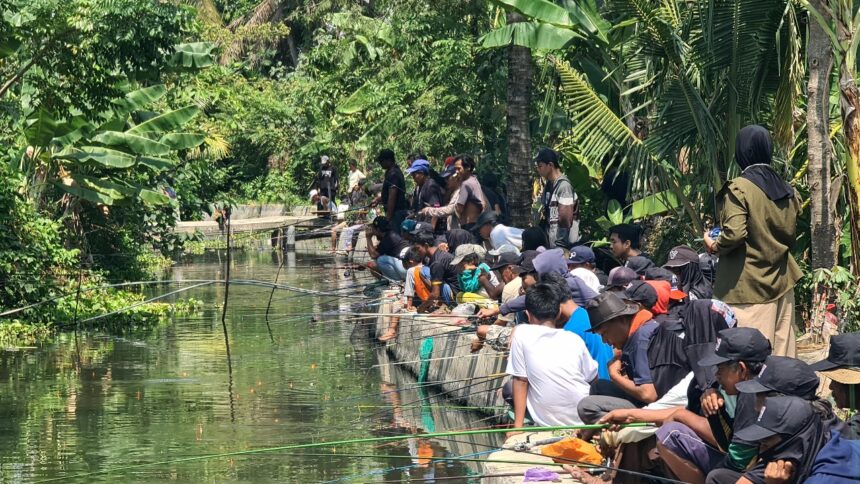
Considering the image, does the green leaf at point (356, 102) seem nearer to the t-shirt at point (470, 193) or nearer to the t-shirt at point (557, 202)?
the t-shirt at point (470, 193)

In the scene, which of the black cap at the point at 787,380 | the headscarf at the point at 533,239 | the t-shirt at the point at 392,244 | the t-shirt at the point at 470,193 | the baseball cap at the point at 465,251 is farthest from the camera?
the t-shirt at the point at 392,244

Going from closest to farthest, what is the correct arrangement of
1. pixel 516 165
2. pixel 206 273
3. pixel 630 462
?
1. pixel 630 462
2. pixel 516 165
3. pixel 206 273

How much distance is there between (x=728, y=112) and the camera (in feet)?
42.4

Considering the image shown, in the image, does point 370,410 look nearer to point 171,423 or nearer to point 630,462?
point 171,423

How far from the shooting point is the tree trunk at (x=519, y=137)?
17531 millimetres

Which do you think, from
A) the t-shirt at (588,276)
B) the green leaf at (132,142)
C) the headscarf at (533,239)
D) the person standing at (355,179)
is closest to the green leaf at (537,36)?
the headscarf at (533,239)

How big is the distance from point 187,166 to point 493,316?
1481 cm

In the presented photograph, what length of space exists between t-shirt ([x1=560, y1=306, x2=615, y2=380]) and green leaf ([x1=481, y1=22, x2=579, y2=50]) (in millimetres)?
5962

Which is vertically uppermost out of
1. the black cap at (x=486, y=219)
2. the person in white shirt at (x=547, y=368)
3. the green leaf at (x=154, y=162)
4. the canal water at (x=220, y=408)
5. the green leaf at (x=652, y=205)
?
the green leaf at (x=154, y=162)

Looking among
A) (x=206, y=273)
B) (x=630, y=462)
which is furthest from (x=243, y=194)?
(x=630, y=462)

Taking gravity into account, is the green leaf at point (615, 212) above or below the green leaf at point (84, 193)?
below

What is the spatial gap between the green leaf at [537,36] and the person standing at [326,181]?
59.3ft

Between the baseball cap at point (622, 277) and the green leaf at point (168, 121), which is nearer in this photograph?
the baseball cap at point (622, 277)

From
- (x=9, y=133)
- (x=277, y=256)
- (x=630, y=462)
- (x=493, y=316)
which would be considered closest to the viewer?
(x=630, y=462)
